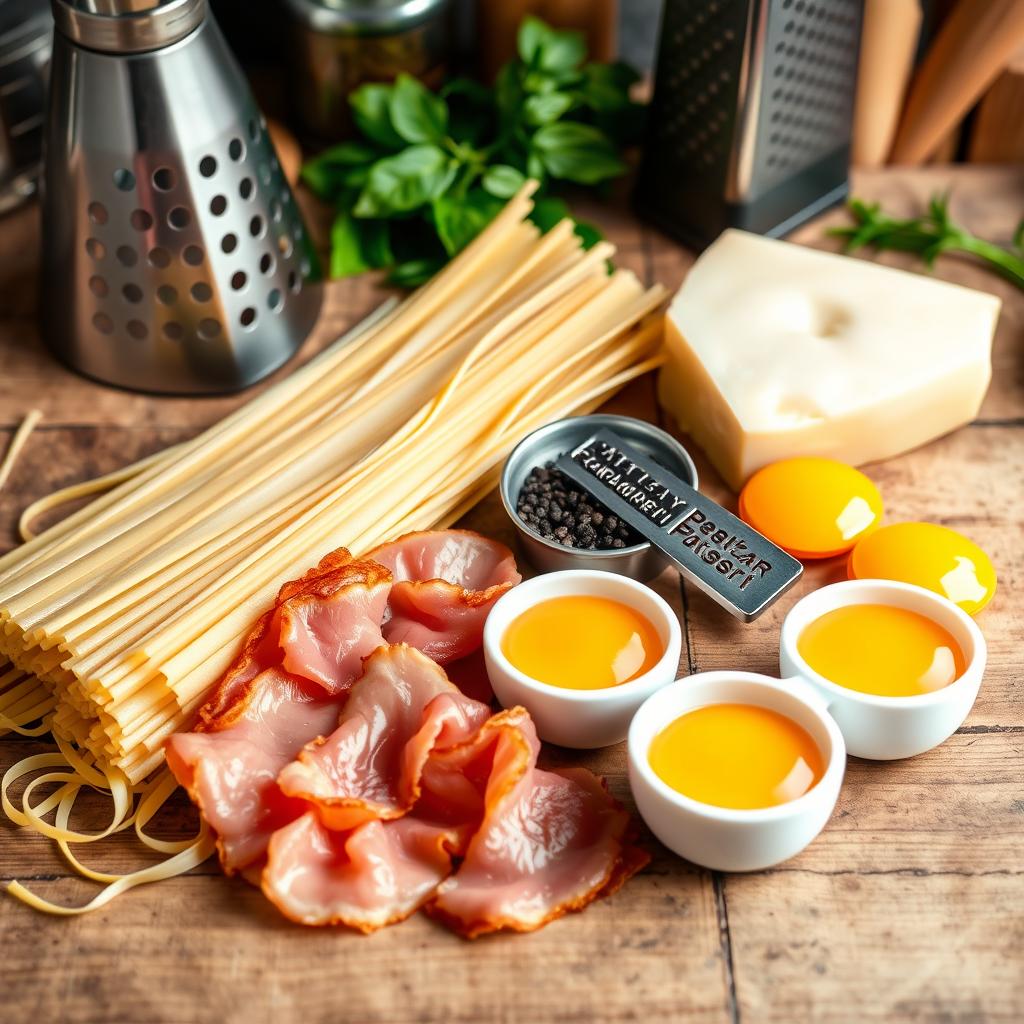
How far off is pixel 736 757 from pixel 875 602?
0.44m

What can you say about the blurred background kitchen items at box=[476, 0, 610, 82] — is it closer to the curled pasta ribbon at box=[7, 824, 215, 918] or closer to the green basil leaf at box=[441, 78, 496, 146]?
the green basil leaf at box=[441, 78, 496, 146]

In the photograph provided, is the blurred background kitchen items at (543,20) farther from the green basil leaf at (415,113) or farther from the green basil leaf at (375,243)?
the green basil leaf at (375,243)

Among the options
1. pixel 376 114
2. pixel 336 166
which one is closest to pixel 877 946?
pixel 376 114

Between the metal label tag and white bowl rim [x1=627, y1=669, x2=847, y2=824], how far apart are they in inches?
8.9

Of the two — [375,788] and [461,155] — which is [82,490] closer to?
[375,788]

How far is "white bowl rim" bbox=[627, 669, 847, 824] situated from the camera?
1746mm

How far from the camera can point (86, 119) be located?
232 cm

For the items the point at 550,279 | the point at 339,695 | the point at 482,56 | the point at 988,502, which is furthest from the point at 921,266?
the point at 339,695

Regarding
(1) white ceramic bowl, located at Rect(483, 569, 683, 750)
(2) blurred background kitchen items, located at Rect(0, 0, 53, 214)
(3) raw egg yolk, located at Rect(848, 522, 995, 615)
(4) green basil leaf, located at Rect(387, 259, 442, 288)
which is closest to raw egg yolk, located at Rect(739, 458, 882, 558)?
(3) raw egg yolk, located at Rect(848, 522, 995, 615)

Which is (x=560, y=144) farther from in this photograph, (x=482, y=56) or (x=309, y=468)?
(x=309, y=468)

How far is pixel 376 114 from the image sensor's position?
296 centimetres

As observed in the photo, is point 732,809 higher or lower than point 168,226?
lower

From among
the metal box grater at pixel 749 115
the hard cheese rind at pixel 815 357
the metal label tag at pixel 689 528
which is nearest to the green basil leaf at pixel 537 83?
the metal box grater at pixel 749 115

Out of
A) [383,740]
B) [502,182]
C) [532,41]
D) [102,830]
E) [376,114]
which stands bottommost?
[102,830]
